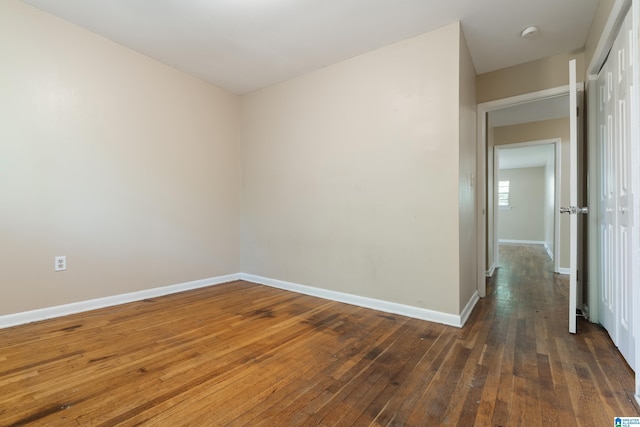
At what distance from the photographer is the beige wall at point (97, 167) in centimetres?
223

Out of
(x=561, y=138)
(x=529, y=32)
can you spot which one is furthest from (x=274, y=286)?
(x=561, y=138)

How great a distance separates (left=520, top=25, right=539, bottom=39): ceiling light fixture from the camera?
237 centimetres

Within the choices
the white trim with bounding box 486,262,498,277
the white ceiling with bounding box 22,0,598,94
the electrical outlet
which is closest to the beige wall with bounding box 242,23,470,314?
the white ceiling with bounding box 22,0,598,94

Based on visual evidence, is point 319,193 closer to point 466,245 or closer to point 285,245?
point 285,245

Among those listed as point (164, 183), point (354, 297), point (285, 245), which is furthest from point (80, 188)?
point (354, 297)

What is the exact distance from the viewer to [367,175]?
110 inches

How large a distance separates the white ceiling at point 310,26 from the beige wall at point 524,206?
7.28 metres

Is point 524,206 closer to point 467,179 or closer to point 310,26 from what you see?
point 467,179

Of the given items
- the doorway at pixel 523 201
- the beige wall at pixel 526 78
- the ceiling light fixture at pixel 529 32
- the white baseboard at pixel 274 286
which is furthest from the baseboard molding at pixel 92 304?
the doorway at pixel 523 201

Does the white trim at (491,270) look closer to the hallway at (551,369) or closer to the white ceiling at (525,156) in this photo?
the hallway at (551,369)

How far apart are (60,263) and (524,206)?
10.8m

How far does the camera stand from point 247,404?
133cm

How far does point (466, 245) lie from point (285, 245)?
196 cm

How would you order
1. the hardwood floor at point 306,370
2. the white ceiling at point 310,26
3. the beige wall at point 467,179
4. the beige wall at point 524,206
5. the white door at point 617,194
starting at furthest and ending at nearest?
the beige wall at point 524,206 → the beige wall at point 467,179 → the white ceiling at point 310,26 → the white door at point 617,194 → the hardwood floor at point 306,370
